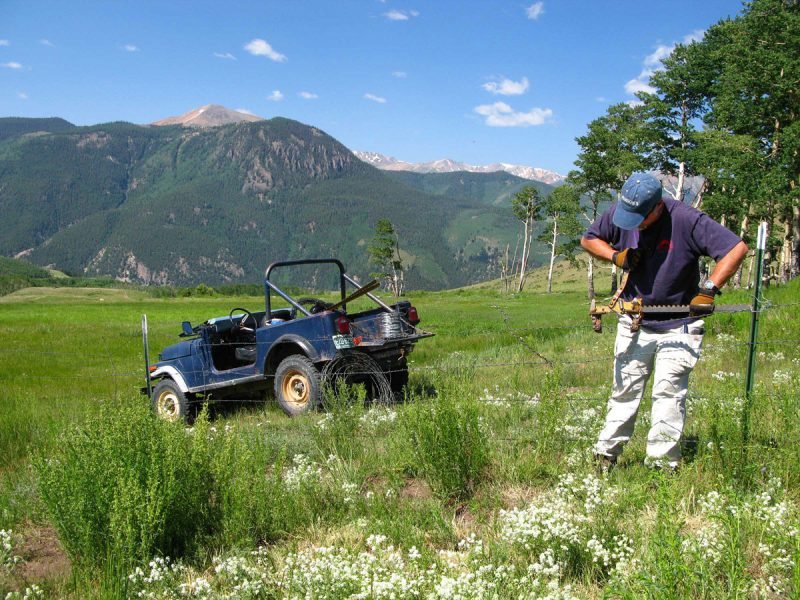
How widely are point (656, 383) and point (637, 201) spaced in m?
1.32

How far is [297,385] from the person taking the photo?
346 inches

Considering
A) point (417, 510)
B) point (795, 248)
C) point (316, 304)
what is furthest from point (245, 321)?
point (795, 248)

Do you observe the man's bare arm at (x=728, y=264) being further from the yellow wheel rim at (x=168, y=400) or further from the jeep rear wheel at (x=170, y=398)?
the yellow wheel rim at (x=168, y=400)

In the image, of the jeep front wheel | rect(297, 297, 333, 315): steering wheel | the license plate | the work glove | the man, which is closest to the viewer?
the man

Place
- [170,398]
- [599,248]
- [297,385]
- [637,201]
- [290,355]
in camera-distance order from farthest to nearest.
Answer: [170,398] → [290,355] → [297,385] → [599,248] → [637,201]

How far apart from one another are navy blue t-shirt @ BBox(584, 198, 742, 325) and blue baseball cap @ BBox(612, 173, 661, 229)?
13 cm

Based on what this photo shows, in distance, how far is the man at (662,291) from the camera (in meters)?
4.66

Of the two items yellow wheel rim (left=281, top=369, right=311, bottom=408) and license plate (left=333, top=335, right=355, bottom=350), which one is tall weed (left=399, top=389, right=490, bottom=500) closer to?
license plate (left=333, top=335, right=355, bottom=350)

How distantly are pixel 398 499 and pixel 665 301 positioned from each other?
2.43m

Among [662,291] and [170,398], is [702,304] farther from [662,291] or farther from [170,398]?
[170,398]

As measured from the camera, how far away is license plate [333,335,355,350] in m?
8.32

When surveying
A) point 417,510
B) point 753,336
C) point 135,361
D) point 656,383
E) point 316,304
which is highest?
point 753,336

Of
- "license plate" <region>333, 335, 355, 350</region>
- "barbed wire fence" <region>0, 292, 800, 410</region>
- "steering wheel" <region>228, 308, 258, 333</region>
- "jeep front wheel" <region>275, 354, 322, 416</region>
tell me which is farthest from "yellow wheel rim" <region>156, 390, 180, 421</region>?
"license plate" <region>333, 335, 355, 350</region>

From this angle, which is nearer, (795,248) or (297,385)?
(297,385)
